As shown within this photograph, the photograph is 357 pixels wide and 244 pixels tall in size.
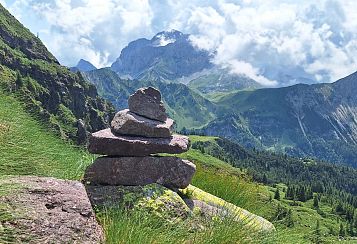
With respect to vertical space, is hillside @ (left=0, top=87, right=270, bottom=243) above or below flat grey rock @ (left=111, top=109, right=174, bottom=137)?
below

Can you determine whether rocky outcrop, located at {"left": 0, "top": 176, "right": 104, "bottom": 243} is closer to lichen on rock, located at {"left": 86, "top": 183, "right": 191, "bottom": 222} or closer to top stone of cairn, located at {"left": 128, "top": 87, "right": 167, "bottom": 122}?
lichen on rock, located at {"left": 86, "top": 183, "right": 191, "bottom": 222}

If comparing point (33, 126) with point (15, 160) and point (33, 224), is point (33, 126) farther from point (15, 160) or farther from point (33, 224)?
point (33, 224)

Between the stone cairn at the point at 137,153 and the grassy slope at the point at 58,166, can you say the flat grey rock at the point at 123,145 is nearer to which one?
the stone cairn at the point at 137,153

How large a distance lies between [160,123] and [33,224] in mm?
11220

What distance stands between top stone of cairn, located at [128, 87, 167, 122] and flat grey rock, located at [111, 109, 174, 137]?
1.71 ft

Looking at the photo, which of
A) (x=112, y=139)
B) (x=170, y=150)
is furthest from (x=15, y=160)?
(x=170, y=150)

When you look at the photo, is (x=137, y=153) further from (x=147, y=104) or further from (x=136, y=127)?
(x=147, y=104)

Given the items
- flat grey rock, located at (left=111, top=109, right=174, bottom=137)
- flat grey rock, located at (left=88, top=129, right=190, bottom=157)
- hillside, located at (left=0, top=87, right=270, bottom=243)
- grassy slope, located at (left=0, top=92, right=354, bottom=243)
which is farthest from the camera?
flat grey rock, located at (left=111, top=109, right=174, bottom=137)

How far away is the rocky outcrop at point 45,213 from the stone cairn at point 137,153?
221 inches

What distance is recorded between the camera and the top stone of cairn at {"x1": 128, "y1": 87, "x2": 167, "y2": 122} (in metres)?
21.0

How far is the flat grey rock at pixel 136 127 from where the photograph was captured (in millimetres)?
20047

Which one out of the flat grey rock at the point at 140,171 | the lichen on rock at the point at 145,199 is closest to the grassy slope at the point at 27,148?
the lichen on rock at the point at 145,199

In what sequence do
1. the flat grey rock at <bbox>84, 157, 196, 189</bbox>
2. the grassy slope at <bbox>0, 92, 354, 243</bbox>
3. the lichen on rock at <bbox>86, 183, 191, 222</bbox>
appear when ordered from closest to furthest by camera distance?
the grassy slope at <bbox>0, 92, 354, 243</bbox>
the lichen on rock at <bbox>86, 183, 191, 222</bbox>
the flat grey rock at <bbox>84, 157, 196, 189</bbox>

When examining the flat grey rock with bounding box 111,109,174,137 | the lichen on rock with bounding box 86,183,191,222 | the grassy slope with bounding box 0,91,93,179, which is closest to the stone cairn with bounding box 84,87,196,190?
the flat grey rock with bounding box 111,109,174,137
